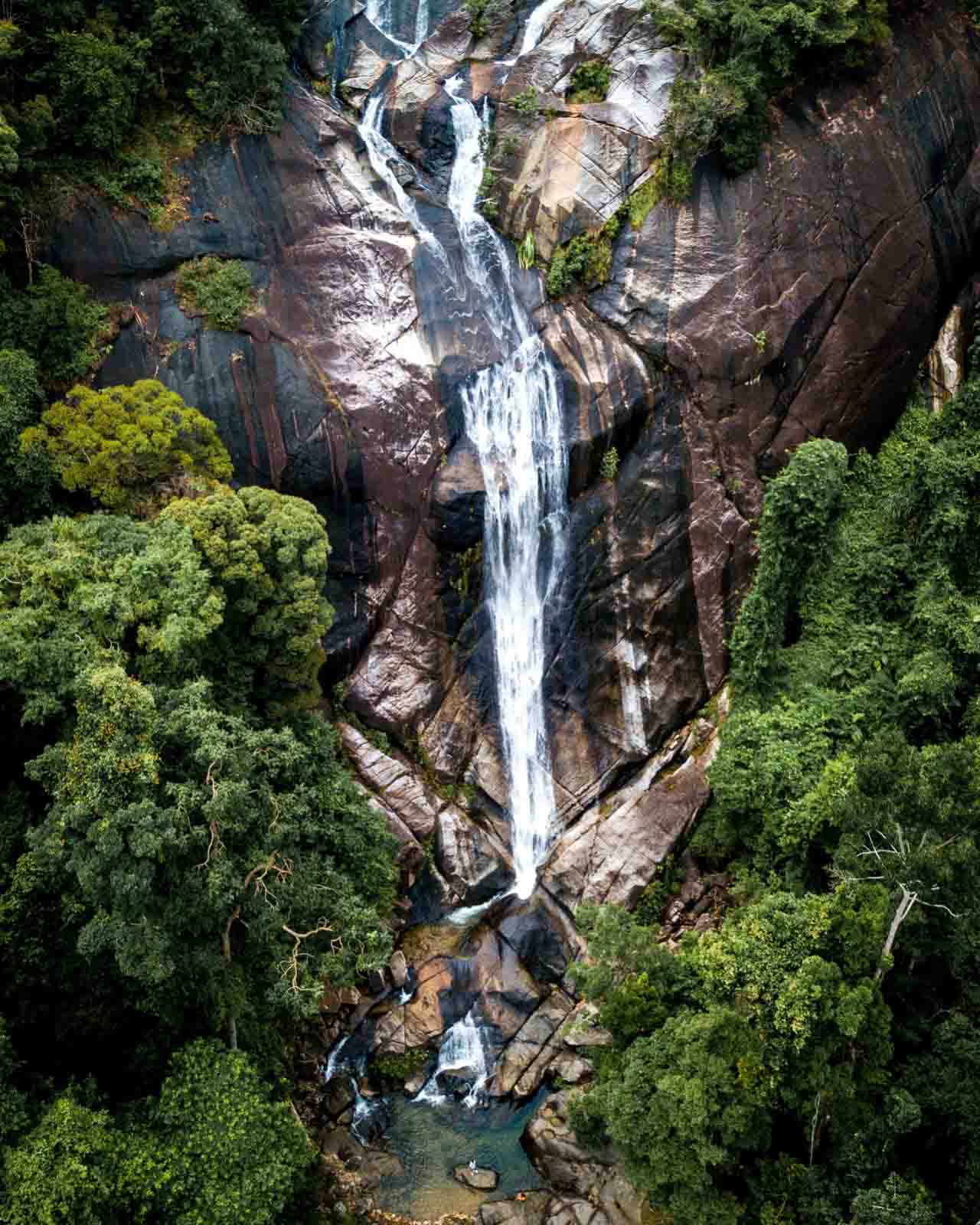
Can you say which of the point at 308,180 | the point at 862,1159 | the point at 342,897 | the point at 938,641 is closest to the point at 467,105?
the point at 308,180

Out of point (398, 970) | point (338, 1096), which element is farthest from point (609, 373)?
point (338, 1096)

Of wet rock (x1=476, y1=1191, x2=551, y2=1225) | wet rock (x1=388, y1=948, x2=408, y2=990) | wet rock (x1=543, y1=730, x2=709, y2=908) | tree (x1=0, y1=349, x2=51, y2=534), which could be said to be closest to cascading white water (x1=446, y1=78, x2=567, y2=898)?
wet rock (x1=543, y1=730, x2=709, y2=908)

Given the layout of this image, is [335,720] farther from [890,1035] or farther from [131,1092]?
[890,1035]

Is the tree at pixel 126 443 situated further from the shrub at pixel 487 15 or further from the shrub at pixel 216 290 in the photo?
the shrub at pixel 487 15

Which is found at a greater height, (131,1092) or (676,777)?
(676,777)

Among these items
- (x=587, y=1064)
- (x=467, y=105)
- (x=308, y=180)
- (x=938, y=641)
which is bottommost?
(x=587, y=1064)

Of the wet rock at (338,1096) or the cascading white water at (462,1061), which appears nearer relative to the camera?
the wet rock at (338,1096)

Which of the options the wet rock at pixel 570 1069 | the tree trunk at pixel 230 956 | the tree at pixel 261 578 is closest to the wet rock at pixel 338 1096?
the tree trunk at pixel 230 956
